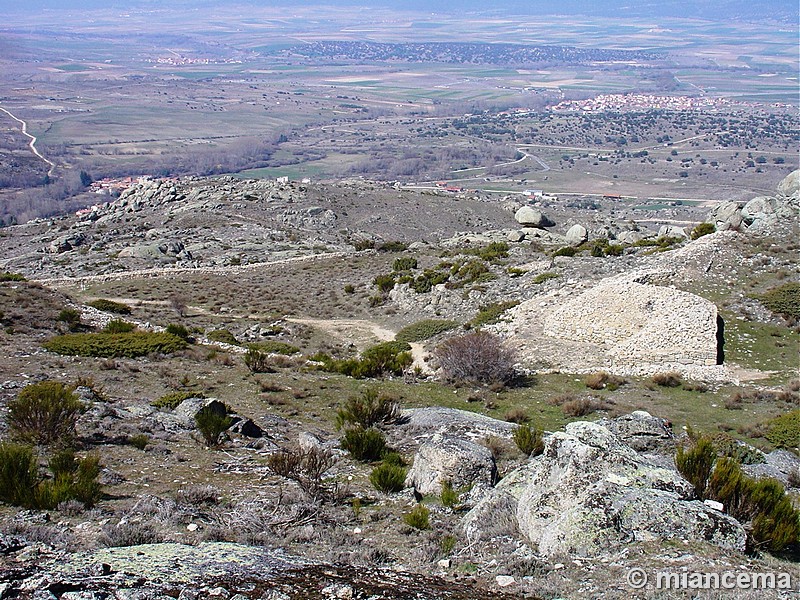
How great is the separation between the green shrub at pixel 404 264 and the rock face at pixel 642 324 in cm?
1356

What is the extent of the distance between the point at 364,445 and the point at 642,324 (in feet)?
42.6

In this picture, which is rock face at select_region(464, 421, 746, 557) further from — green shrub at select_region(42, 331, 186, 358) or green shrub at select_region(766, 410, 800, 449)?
green shrub at select_region(42, 331, 186, 358)

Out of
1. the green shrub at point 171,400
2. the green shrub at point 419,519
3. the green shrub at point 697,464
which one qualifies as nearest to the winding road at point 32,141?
the green shrub at point 171,400

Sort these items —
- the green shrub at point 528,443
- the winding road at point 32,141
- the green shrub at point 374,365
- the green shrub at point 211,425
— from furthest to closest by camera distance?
1. the winding road at point 32,141
2. the green shrub at point 374,365
3. the green shrub at point 528,443
4. the green shrub at point 211,425

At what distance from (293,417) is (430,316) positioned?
1429 cm

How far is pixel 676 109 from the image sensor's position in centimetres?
19088

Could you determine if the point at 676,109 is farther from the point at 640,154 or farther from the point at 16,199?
the point at 16,199

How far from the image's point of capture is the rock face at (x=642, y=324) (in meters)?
19.9

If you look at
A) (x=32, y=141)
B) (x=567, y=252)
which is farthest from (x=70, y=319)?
(x=32, y=141)

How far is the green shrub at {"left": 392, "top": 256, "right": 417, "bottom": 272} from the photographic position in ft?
115

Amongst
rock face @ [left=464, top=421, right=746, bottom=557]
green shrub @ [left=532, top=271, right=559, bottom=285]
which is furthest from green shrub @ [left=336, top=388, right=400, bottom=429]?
green shrub @ [left=532, top=271, right=559, bottom=285]

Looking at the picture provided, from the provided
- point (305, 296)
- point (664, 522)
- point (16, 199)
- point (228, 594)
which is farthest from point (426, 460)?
point (16, 199)

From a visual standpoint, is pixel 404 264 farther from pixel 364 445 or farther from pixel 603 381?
pixel 364 445

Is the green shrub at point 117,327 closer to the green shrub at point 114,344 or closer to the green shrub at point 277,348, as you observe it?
the green shrub at point 114,344
